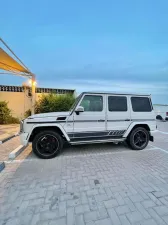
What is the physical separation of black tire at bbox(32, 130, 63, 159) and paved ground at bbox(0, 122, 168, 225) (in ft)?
0.73

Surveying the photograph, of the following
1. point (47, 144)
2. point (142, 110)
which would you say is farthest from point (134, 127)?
point (47, 144)

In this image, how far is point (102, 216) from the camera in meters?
1.98

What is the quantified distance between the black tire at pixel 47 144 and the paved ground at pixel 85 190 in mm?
223

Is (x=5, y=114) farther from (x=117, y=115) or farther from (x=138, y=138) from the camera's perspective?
(x=138, y=138)

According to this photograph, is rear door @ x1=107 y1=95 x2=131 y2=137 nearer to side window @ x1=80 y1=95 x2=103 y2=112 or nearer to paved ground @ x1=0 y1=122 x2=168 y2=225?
side window @ x1=80 y1=95 x2=103 y2=112

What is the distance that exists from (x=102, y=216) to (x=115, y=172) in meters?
1.47

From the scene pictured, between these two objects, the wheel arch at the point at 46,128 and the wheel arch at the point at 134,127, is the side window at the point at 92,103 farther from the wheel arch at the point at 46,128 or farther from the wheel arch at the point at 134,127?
Answer: the wheel arch at the point at 134,127

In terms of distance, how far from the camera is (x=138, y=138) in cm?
512

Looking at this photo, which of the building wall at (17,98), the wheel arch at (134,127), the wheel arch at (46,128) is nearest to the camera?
the wheel arch at (46,128)

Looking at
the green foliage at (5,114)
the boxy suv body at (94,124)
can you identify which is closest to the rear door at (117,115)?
the boxy suv body at (94,124)

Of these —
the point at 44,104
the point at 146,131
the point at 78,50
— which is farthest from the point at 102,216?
the point at 78,50

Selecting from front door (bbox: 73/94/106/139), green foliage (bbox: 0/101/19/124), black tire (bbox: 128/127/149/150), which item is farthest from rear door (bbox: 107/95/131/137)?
green foliage (bbox: 0/101/19/124)

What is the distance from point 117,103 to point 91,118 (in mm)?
1113

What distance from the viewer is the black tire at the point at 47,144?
4.20 m
